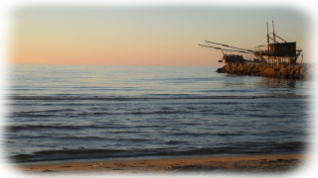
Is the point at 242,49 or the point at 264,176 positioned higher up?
the point at 242,49

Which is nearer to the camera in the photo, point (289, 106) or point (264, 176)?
point (264, 176)

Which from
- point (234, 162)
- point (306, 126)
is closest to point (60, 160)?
point (234, 162)

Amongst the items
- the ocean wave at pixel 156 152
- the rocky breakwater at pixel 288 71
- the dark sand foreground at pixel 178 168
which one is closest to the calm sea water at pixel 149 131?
the ocean wave at pixel 156 152

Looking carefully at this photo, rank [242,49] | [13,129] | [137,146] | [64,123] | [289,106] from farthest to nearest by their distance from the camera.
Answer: [242,49] → [289,106] → [64,123] → [13,129] → [137,146]

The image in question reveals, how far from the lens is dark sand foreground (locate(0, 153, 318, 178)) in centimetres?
834

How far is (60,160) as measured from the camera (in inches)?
425

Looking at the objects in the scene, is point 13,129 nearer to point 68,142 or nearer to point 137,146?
point 68,142

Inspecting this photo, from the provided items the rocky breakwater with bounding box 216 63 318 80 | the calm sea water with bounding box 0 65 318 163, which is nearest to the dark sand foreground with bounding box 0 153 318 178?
the calm sea water with bounding box 0 65 318 163

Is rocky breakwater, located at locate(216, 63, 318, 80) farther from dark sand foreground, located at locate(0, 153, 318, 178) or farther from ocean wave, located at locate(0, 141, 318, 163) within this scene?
dark sand foreground, located at locate(0, 153, 318, 178)

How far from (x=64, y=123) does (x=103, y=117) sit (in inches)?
95.6

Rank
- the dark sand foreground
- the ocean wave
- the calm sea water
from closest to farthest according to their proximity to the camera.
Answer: the dark sand foreground
the ocean wave
the calm sea water

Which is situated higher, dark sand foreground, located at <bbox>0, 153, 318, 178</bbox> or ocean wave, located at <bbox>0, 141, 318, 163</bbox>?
dark sand foreground, located at <bbox>0, 153, 318, 178</bbox>

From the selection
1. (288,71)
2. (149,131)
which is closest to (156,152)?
(149,131)

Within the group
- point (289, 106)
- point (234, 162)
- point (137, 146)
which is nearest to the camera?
point (234, 162)
